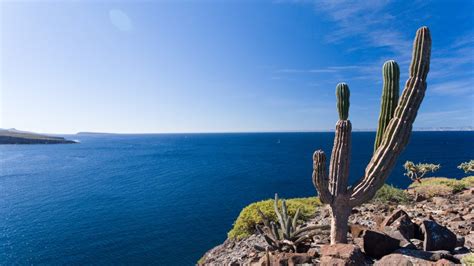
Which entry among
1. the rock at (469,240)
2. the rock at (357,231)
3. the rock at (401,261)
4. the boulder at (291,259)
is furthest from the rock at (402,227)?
the boulder at (291,259)

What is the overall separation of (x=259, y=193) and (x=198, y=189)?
31.8 ft

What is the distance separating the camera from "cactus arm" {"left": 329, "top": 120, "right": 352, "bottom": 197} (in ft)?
25.7

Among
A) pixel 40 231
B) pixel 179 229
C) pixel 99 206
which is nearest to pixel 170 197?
pixel 99 206

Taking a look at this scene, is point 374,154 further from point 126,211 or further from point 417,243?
point 126,211

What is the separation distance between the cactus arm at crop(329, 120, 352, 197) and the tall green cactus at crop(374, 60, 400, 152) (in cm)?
120

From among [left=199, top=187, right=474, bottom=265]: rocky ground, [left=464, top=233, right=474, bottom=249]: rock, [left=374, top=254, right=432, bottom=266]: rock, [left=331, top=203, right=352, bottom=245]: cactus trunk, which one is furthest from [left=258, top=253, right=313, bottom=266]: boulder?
[left=464, top=233, right=474, bottom=249]: rock

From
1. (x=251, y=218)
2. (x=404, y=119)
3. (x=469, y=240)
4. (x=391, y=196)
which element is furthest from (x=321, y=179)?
(x=391, y=196)

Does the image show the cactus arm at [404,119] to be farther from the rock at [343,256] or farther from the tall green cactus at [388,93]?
the rock at [343,256]

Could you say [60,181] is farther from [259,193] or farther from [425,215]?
[425,215]

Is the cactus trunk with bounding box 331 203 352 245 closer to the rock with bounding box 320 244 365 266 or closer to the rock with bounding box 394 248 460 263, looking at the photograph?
the rock with bounding box 320 244 365 266

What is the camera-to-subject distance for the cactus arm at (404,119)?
739 centimetres

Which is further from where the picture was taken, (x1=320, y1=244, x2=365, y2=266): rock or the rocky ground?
the rocky ground

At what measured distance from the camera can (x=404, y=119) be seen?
7.45 metres

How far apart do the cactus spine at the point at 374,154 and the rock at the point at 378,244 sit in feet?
2.12
